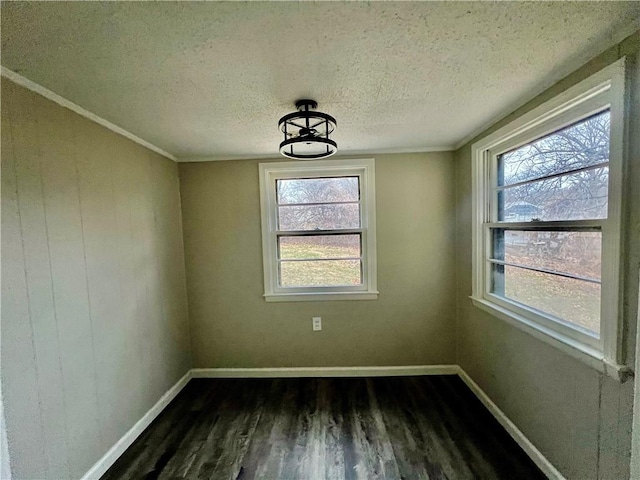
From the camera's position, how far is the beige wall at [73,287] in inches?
46.6

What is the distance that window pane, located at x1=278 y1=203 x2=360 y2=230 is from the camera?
8.65 feet

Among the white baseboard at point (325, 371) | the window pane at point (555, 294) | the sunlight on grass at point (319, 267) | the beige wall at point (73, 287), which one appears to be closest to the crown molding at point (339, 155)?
the beige wall at point (73, 287)

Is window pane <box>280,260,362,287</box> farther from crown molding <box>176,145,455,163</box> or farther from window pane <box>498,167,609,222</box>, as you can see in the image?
window pane <box>498,167,609,222</box>

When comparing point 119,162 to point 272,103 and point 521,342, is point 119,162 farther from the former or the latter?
point 521,342

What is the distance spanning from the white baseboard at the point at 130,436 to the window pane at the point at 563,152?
309 cm

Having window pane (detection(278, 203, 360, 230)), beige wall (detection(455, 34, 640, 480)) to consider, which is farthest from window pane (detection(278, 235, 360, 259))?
beige wall (detection(455, 34, 640, 480))

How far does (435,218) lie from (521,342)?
1205 millimetres

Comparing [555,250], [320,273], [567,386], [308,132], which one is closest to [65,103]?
[308,132]

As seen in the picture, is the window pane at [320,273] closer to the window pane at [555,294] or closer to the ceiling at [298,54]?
the window pane at [555,294]

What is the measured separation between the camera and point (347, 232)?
8.59ft

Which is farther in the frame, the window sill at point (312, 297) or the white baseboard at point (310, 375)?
the window sill at point (312, 297)

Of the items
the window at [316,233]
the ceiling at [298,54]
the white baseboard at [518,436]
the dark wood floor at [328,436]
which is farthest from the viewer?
the window at [316,233]

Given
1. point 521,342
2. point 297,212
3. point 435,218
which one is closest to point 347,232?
point 297,212

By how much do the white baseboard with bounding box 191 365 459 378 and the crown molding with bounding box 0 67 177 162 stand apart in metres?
2.16
